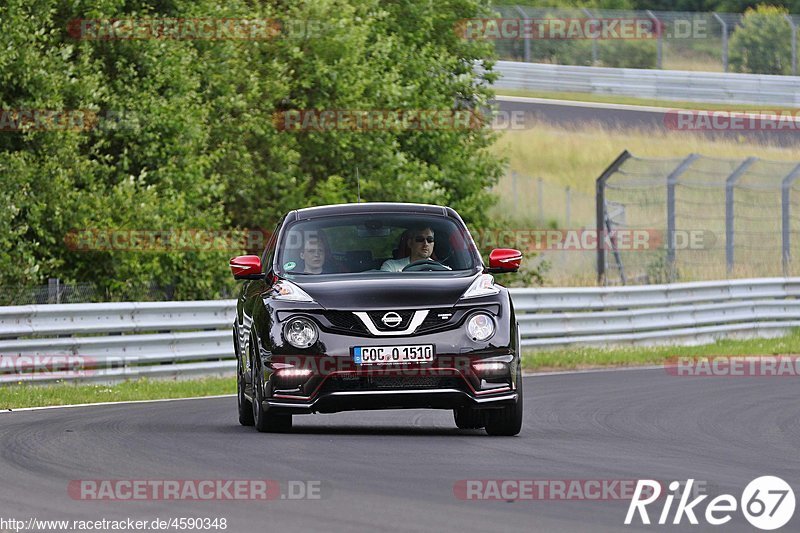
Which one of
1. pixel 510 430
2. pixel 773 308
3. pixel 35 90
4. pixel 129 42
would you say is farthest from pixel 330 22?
pixel 510 430

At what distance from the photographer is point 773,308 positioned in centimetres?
2564

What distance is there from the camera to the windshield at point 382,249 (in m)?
11.6

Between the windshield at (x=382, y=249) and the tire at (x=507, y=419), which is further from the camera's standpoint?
the windshield at (x=382, y=249)

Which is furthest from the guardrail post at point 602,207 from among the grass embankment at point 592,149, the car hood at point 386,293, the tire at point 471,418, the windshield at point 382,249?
the grass embankment at point 592,149

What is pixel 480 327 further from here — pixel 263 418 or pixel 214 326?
pixel 214 326

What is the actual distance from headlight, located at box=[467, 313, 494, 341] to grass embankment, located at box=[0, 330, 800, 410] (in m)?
5.88

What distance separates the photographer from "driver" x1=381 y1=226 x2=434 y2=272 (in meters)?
11.7

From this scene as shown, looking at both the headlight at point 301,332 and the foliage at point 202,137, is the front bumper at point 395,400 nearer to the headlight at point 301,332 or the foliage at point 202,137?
the headlight at point 301,332

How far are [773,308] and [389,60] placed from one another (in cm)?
881

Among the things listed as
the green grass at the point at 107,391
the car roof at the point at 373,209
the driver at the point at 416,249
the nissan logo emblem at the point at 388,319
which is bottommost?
the green grass at the point at 107,391

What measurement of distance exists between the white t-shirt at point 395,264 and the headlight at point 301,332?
1.01m

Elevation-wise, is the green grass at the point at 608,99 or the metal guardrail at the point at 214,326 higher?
the green grass at the point at 608,99

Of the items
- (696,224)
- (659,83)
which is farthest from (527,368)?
(659,83)

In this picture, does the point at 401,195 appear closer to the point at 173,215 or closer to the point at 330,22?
the point at 330,22
